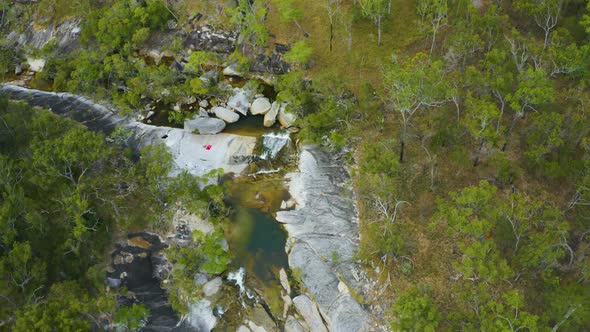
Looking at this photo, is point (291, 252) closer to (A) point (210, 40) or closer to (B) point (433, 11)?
(B) point (433, 11)

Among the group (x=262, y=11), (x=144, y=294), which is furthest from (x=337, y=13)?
(x=144, y=294)

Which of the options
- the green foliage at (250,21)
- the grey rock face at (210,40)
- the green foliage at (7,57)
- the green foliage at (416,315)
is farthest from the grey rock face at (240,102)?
the green foliage at (7,57)

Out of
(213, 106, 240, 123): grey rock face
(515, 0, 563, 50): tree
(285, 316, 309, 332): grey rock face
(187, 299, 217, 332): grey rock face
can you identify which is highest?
(515, 0, 563, 50): tree

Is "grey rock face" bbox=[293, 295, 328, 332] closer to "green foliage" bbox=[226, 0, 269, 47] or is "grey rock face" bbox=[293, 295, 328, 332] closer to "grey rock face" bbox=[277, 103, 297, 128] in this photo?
"grey rock face" bbox=[277, 103, 297, 128]

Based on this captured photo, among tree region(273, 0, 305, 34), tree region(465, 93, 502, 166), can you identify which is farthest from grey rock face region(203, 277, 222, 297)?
tree region(273, 0, 305, 34)

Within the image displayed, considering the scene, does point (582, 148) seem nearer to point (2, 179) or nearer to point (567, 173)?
point (567, 173)
